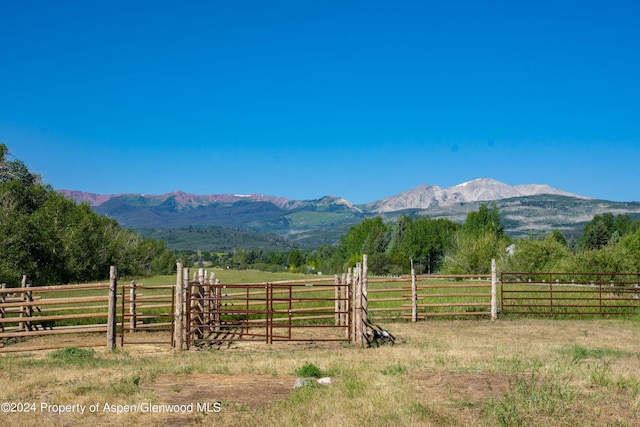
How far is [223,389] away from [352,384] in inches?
90.9

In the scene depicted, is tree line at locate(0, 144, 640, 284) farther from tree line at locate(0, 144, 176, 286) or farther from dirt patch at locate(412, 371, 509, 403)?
dirt patch at locate(412, 371, 509, 403)

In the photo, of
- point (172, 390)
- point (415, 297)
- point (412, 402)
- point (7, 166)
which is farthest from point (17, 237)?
point (412, 402)

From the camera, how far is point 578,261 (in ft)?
147

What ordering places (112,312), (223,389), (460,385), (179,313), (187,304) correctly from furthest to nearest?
(187,304), (179,313), (112,312), (223,389), (460,385)

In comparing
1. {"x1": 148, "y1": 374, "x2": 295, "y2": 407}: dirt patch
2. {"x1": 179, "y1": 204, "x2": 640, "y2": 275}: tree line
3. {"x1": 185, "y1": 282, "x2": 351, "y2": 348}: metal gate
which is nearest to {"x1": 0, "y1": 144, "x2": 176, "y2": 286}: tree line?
{"x1": 179, "y1": 204, "x2": 640, "y2": 275}: tree line

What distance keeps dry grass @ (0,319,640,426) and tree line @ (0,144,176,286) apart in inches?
954

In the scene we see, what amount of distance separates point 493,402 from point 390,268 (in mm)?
94014

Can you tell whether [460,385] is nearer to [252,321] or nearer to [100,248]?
[252,321]

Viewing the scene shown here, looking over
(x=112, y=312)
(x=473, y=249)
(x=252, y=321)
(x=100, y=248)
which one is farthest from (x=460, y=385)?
(x=473, y=249)

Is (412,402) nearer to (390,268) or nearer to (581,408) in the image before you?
(581,408)

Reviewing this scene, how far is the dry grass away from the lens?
7.96 meters

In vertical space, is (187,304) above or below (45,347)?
above

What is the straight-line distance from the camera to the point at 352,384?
9648 mm

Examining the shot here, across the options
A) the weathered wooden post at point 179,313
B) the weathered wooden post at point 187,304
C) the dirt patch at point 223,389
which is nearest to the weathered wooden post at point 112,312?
the weathered wooden post at point 179,313
